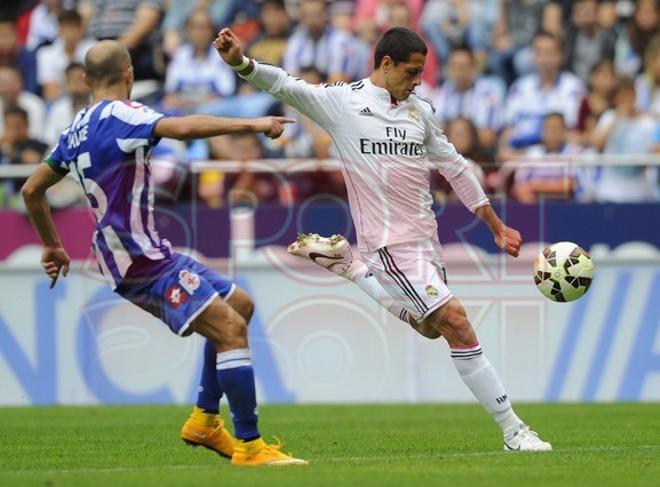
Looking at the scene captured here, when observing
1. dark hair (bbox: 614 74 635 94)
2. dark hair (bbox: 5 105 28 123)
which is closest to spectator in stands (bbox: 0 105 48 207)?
dark hair (bbox: 5 105 28 123)

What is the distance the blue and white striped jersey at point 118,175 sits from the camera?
28.9 ft

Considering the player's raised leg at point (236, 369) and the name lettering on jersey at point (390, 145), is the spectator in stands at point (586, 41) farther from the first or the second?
the player's raised leg at point (236, 369)

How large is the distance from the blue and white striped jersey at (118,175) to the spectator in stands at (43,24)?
12244 millimetres

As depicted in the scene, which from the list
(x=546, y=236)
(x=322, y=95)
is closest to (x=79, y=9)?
(x=546, y=236)

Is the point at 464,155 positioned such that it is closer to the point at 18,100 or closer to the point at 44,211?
the point at 18,100

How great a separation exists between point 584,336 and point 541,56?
4318 mm

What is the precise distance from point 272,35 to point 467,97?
2892 millimetres

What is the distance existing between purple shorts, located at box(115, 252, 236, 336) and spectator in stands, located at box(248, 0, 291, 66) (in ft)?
35.4

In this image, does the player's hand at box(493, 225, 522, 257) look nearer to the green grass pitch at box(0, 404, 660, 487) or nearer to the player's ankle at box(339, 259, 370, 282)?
the player's ankle at box(339, 259, 370, 282)

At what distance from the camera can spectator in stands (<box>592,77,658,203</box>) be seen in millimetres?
15852

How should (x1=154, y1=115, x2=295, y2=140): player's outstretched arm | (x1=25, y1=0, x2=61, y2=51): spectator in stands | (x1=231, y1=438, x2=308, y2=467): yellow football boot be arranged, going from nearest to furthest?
(x1=154, y1=115, x2=295, y2=140): player's outstretched arm
(x1=231, y1=438, x2=308, y2=467): yellow football boot
(x1=25, y1=0, x2=61, y2=51): spectator in stands

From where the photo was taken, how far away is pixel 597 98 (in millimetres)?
18547

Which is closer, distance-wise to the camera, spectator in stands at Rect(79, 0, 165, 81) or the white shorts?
the white shorts

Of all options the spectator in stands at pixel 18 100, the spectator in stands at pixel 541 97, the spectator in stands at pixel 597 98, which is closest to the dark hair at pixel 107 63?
the spectator in stands at pixel 541 97
